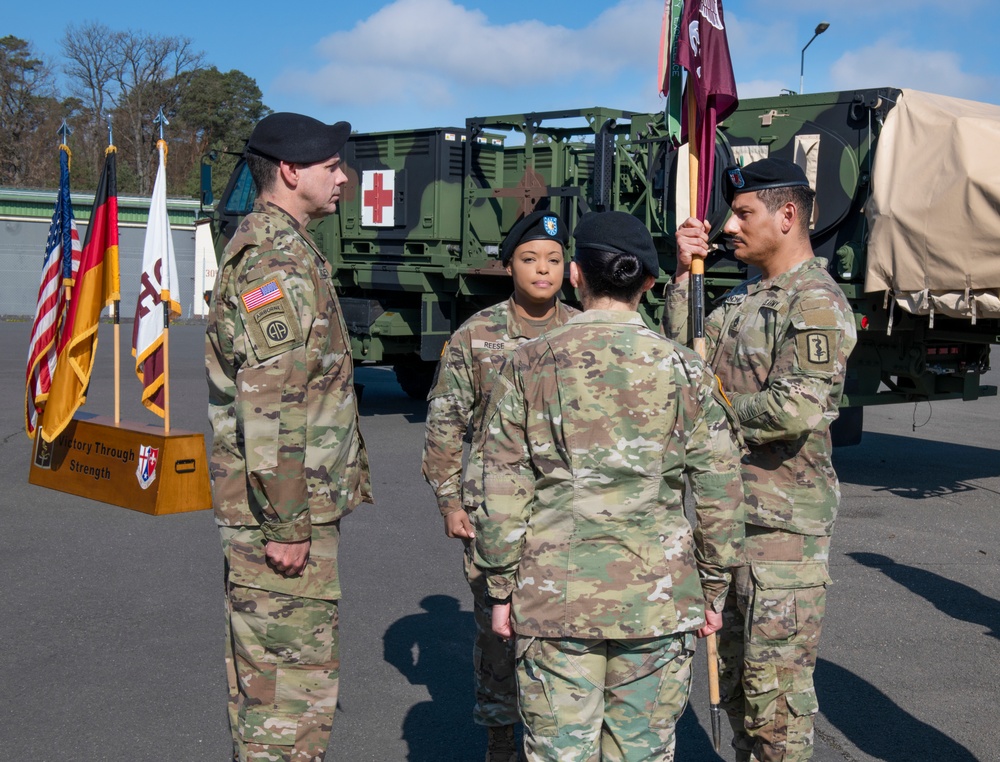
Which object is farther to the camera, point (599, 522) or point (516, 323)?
point (516, 323)

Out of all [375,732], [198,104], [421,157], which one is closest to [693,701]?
[375,732]

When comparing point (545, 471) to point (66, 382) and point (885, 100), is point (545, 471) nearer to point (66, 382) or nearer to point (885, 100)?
point (66, 382)

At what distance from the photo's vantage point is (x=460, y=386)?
11.7 ft

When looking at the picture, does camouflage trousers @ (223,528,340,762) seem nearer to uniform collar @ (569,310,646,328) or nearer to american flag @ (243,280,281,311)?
american flag @ (243,280,281,311)

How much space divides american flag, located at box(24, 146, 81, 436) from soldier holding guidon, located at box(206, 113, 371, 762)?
17.5 feet

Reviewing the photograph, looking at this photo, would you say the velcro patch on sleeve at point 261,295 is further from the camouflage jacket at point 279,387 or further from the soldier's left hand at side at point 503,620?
the soldier's left hand at side at point 503,620

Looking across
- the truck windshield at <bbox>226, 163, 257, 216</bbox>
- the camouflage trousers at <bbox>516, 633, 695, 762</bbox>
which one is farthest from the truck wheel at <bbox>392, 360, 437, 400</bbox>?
the camouflage trousers at <bbox>516, 633, 695, 762</bbox>

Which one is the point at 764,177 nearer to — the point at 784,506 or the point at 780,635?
the point at 784,506

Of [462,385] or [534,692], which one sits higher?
[462,385]

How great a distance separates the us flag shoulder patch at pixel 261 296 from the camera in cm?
277

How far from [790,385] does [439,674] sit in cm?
216

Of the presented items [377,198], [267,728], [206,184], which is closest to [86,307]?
[206,184]

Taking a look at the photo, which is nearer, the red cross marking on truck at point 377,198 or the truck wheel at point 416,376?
the red cross marking on truck at point 377,198

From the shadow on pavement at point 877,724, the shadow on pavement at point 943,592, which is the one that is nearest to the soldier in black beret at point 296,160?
the shadow on pavement at point 877,724
